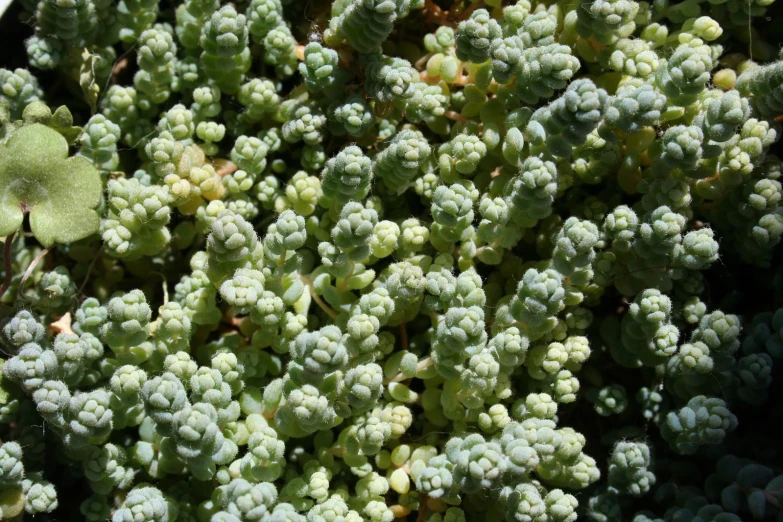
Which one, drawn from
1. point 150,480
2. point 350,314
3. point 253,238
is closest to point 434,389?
point 350,314

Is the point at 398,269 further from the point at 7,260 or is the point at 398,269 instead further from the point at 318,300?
the point at 7,260

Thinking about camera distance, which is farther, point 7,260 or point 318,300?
point 318,300

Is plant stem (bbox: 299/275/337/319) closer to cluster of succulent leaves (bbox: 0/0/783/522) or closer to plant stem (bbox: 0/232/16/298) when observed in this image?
cluster of succulent leaves (bbox: 0/0/783/522)

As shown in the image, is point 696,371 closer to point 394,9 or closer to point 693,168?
point 693,168

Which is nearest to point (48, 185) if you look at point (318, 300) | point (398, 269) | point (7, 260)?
point (7, 260)

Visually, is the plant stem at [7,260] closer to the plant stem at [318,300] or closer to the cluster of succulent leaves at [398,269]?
the cluster of succulent leaves at [398,269]

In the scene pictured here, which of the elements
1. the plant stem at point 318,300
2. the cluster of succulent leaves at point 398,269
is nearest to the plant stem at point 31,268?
the cluster of succulent leaves at point 398,269

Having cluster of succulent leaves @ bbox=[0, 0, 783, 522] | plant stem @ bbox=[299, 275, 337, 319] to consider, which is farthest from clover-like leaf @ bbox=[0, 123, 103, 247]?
plant stem @ bbox=[299, 275, 337, 319]
